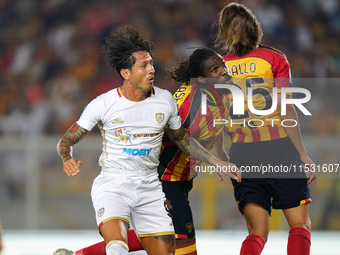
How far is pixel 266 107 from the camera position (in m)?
2.71

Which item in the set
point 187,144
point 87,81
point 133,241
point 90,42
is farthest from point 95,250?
point 90,42

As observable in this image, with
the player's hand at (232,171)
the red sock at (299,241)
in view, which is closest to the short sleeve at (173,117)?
the player's hand at (232,171)

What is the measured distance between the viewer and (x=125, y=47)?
8.71 feet

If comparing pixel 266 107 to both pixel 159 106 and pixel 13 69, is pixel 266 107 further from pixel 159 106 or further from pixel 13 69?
pixel 13 69

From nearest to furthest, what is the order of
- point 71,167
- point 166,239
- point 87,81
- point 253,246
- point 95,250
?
point 71,167
point 253,246
point 166,239
point 95,250
point 87,81

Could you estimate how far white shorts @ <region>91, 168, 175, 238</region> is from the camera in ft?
8.20

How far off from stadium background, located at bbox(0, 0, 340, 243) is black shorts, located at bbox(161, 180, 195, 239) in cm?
253

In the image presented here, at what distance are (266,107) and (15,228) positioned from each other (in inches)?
157

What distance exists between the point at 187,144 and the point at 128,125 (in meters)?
0.40

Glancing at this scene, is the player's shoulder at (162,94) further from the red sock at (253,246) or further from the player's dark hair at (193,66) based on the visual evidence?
the red sock at (253,246)

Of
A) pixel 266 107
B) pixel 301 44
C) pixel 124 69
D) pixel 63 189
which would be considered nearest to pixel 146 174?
pixel 124 69

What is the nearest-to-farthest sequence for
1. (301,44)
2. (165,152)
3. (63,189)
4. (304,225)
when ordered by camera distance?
1. (304,225)
2. (165,152)
3. (63,189)
4. (301,44)

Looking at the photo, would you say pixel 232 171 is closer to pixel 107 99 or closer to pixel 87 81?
pixel 107 99

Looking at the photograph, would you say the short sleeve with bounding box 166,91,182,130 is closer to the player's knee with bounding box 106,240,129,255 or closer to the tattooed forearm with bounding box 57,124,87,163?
the tattooed forearm with bounding box 57,124,87,163
